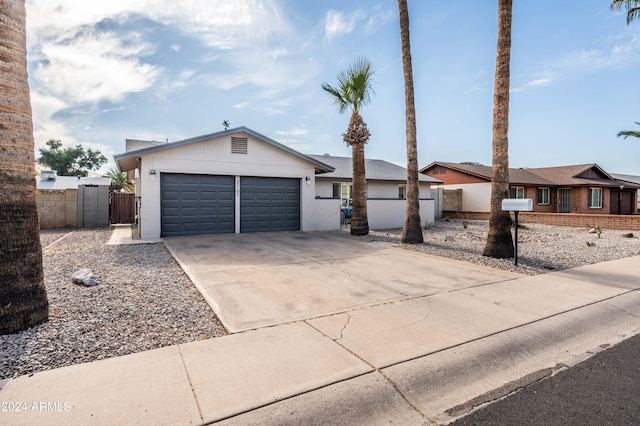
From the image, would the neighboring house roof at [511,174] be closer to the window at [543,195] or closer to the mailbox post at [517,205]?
the window at [543,195]

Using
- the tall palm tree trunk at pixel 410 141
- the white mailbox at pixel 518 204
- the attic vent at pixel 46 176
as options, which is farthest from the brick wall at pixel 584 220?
the attic vent at pixel 46 176

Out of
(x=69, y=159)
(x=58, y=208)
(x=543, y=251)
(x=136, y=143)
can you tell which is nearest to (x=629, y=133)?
(x=543, y=251)

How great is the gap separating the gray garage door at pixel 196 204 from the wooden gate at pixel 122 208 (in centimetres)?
712

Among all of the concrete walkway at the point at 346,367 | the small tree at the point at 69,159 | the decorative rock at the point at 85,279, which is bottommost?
the concrete walkway at the point at 346,367

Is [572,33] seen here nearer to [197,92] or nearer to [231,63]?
[231,63]

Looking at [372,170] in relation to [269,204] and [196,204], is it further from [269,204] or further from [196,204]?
[196,204]

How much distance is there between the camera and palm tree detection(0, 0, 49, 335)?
377 centimetres

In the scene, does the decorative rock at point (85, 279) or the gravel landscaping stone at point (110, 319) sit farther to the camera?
the decorative rock at point (85, 279)

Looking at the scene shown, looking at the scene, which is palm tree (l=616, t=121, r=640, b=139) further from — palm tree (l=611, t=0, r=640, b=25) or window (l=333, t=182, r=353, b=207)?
window (l=333, t=182, r=353, b=207)

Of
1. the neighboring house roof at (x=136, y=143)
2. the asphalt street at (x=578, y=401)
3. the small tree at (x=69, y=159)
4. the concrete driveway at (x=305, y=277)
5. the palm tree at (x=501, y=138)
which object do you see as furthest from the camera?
the small tree at (x=69, y=159)

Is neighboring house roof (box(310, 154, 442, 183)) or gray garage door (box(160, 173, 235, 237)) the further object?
neighboring house roof (box(310, 154, 442, 183))

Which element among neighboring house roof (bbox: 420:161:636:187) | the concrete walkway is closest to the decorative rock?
the concrete walkway

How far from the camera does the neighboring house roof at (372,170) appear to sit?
20345 millimetres

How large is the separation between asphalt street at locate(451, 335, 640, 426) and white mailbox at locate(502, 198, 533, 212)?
452cm
